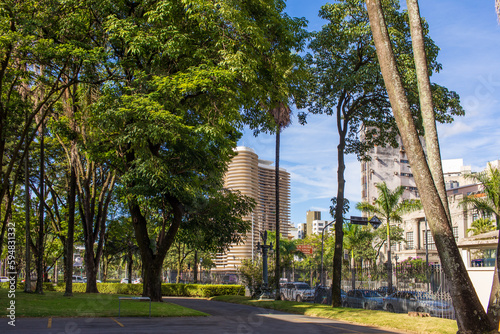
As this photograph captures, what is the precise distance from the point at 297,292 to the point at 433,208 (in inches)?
1090

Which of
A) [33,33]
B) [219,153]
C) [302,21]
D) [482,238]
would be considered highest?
[302,21]

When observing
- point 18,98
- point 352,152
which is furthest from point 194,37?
point 352,152

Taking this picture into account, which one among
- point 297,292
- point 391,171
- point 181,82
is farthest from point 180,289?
point 391,171

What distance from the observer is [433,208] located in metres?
11.2

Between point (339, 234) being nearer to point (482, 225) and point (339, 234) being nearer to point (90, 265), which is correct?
point (90, 265)

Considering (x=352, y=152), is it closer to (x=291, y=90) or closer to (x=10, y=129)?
(x=291, y=90)

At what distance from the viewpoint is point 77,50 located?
1852cm

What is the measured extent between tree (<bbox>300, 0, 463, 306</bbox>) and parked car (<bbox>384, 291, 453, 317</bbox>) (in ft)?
10.3

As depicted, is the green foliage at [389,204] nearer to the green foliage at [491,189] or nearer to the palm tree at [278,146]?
the green foliage at [491,189]

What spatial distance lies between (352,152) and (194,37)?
14.1 m

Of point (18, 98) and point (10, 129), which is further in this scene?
point (10, 129)

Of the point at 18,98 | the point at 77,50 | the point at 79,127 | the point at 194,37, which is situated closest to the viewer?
the point at 77,50

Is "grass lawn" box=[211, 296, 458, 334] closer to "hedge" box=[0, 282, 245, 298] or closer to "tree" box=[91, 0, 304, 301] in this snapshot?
"tree" box=[91, 0, 304, 301]

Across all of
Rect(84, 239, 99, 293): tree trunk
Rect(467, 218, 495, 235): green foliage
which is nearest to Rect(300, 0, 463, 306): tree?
Rect(84, 239, 99, 293): tree trunk
